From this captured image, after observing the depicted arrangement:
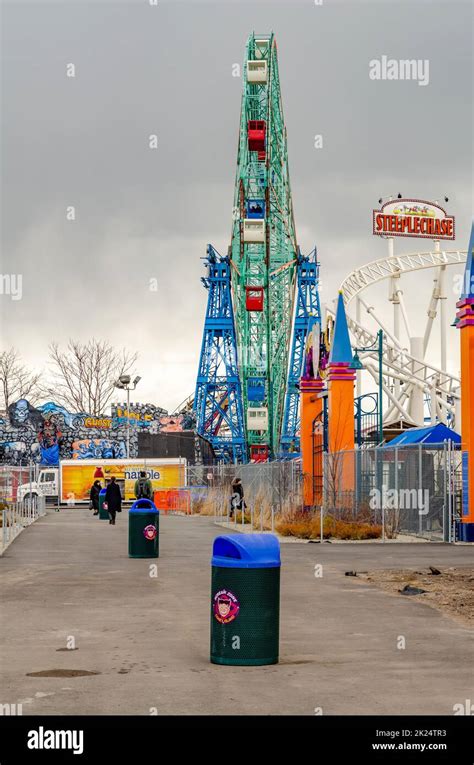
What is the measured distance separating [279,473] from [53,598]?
20811 millimetres

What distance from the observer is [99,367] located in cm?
10638

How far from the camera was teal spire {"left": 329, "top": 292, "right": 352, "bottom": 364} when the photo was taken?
3834 centimetres

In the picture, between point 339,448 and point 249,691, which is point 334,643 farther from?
point 339,448

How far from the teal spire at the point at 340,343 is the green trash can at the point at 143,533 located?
16347 mm

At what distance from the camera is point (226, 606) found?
10469mm

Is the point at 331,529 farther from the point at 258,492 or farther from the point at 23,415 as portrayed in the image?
the point at 23,415

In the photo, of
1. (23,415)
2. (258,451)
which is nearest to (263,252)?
(258,451)

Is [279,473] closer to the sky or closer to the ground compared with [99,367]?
closer to the ground

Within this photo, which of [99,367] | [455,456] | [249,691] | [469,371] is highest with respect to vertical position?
[99,367]

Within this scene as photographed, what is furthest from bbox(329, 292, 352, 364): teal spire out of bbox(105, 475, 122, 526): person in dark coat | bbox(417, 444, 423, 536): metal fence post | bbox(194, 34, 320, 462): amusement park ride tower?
bbox(194, 34, 320, 462): amusement park ride tower

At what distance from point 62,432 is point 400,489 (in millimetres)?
61548

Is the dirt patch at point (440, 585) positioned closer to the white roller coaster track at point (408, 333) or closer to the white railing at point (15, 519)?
the white railing at point (15, 519)

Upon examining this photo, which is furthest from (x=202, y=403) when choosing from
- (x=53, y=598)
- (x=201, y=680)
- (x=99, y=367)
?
(x=201, y=680)
